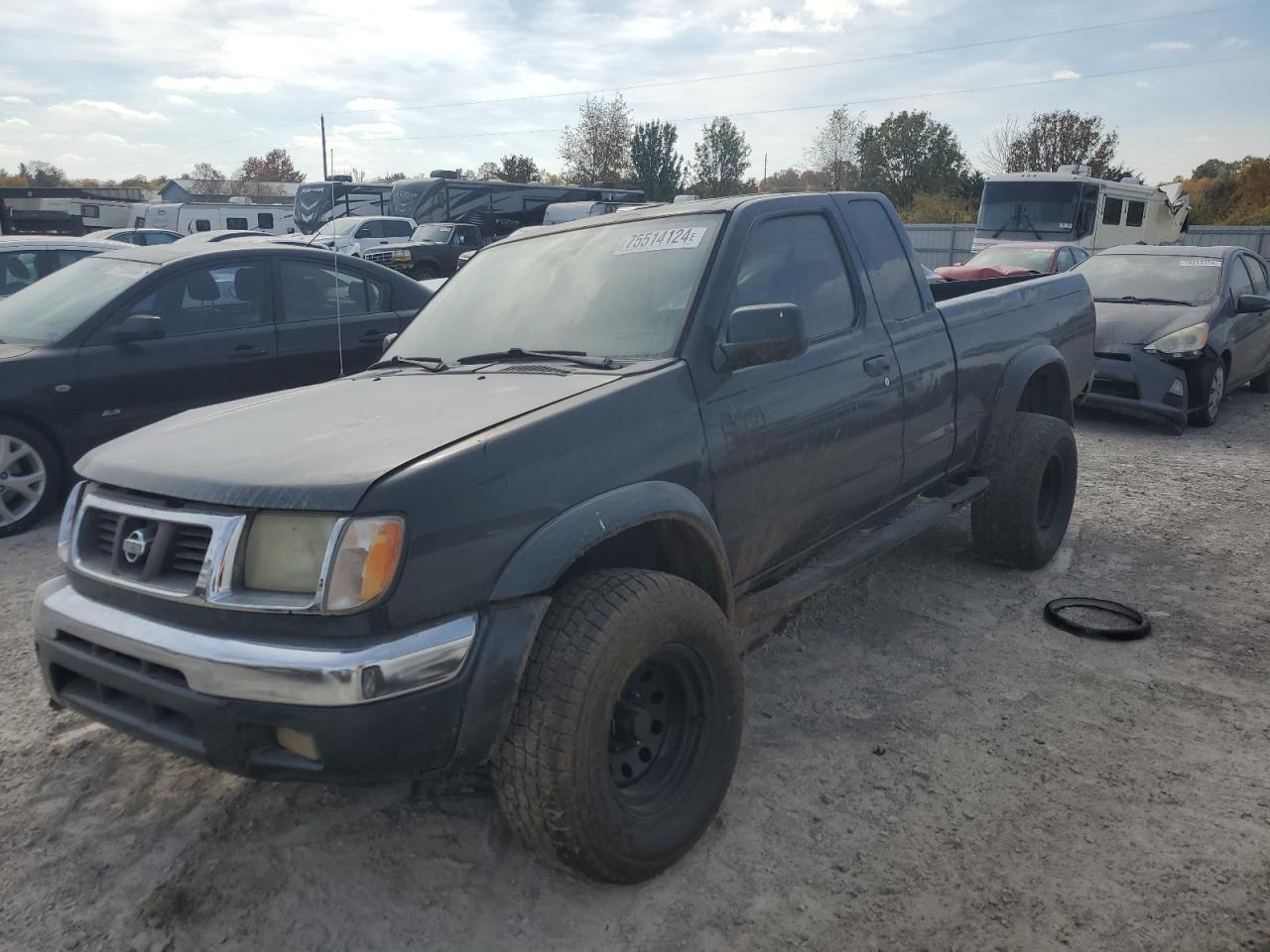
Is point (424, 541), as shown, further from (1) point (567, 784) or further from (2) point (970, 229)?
(2) point (970, 229)

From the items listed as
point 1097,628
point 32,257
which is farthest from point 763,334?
point 32,257

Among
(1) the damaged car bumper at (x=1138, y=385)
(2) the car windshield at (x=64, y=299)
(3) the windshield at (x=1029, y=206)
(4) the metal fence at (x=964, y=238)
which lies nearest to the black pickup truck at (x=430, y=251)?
(3) the windshield at (x=1029, y=206)

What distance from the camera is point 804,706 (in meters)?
3.53

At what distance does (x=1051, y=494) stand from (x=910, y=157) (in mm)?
50676

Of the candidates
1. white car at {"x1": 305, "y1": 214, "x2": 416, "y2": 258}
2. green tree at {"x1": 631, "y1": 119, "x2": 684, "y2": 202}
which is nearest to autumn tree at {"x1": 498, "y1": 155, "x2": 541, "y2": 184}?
green tree at {"x1": 631, "y1": 119, "x2": 684, "y2": 202}

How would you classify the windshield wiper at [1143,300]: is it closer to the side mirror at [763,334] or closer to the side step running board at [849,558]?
the side step running board at [849,558]

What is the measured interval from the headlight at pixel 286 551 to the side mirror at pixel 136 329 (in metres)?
4.27

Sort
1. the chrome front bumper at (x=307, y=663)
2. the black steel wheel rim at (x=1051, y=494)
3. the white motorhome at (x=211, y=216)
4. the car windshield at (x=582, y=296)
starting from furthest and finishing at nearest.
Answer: the white motorhome at (x=211, y=216)
the black steel wheel rim at (x=1051, y=494)
the car windshield at (x=582, y=296)
the chrome front bumper at (x=307, y=663)

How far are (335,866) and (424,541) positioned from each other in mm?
1138

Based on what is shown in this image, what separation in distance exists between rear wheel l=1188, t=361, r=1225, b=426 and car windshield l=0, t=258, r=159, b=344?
8.54 metres

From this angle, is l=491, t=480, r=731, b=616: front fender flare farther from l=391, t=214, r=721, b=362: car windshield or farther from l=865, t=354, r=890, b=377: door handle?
l=865, t=354, r=890, b=377: door handle

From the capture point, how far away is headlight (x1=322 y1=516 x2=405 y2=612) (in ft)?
6.84

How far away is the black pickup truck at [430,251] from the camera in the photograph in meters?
22.2

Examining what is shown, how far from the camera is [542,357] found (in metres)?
3.09
